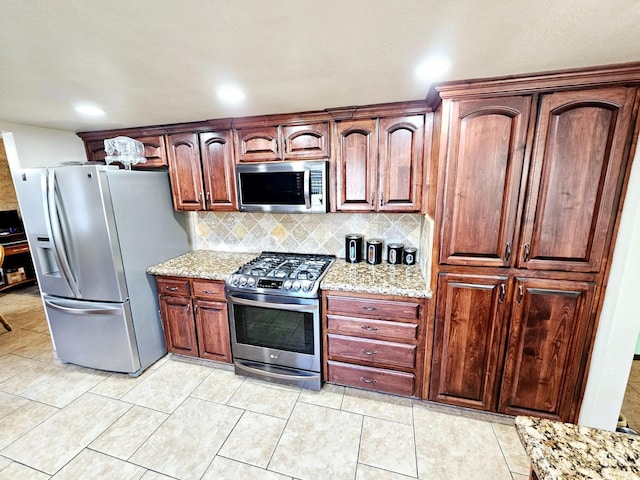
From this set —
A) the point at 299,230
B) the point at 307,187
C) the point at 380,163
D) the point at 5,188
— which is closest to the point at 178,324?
the point at 299,230

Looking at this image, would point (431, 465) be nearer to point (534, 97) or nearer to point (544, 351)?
point (544, 351)

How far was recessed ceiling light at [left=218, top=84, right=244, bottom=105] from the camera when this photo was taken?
5.26 ft

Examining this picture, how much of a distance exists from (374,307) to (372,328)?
0.56ft

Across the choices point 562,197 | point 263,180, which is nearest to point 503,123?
point 562,197

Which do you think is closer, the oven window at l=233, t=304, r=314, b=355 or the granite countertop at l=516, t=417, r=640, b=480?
the granite countertop at l=516, t=417, r=640, b=480

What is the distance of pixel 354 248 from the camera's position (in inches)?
97.9

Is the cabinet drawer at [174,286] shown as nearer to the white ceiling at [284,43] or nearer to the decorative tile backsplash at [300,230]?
the decorative tile backsplash at [300,230]

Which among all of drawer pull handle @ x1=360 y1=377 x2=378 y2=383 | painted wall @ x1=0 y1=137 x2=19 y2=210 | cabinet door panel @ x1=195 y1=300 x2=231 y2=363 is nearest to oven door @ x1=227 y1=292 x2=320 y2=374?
cabinet door panel @ x1=195 y1=300 x2=231 y2=363

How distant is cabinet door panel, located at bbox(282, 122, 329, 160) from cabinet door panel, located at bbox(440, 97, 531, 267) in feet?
3.15

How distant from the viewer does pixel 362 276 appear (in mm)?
2162

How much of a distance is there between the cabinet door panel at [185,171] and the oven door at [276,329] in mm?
1045

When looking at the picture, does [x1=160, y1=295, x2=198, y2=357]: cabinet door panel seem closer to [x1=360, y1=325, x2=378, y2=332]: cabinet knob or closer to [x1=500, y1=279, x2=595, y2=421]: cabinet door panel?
[x1=360, y1=325, x2=378, y2=332]: cabinet knob

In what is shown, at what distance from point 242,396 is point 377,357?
113cm

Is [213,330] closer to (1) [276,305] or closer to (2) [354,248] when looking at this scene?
(1) [276,305]
